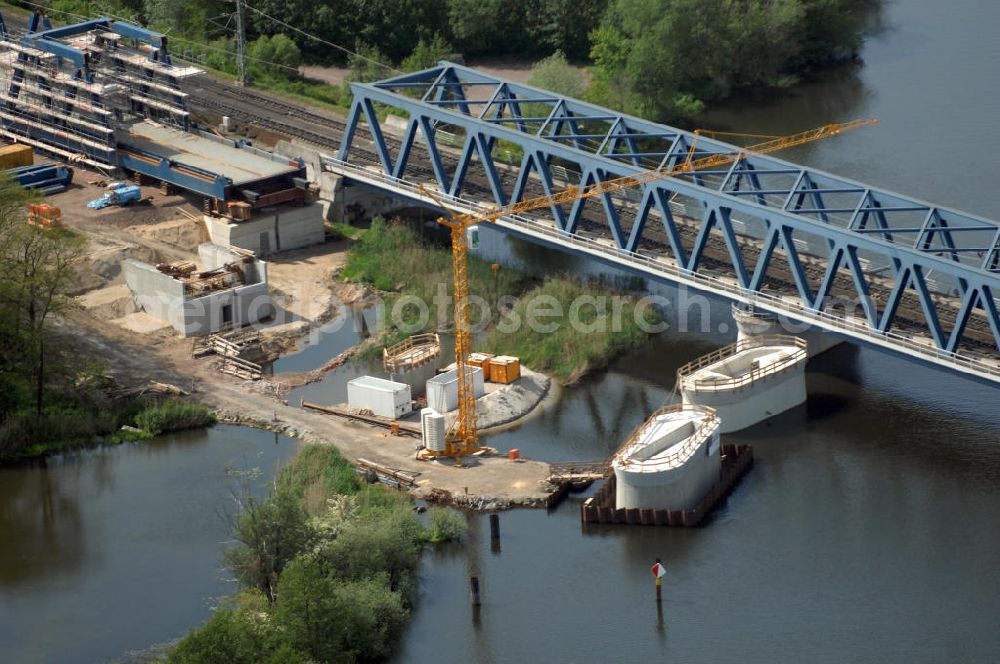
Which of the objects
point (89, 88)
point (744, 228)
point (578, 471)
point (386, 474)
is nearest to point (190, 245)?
point (89, 88)

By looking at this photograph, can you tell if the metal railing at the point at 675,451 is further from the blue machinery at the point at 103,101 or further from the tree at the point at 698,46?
the tree at the point at 698,46

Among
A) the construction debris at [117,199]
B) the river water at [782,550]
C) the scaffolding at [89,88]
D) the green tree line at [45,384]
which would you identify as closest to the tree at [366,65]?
the scaffolding at [89,88]

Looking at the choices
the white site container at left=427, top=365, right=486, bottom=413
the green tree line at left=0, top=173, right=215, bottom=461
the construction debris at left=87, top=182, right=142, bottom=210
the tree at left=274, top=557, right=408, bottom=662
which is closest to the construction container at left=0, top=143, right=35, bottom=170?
the construction debris at left=87, top=182, right=142, bottom=210

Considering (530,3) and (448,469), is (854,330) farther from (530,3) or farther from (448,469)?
(530,3)

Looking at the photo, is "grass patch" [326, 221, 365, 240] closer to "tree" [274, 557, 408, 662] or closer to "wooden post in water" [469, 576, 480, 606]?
"wooden post in water" [469, 576, 480, 606]

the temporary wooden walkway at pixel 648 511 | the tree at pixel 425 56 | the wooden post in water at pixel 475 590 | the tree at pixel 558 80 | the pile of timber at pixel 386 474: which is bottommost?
the wooden post in water at pixel 475 590

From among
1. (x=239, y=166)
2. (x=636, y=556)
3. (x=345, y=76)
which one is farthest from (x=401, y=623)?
(x=345, y=76)
